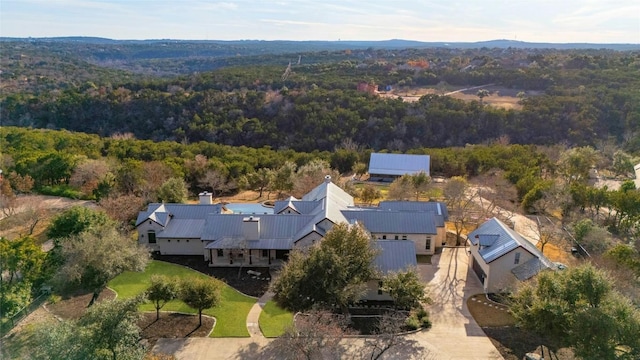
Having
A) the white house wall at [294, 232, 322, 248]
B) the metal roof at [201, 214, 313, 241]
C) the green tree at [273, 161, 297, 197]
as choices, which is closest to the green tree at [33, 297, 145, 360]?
the metal roof at [201, 214, 313, 241]

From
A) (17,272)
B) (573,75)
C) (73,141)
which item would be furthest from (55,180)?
(573,75)

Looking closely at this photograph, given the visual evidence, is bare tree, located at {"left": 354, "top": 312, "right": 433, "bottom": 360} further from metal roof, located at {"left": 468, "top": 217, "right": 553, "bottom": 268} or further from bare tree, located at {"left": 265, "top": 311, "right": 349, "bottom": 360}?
metal roof, located at {"left": 468, "top": 217, "right": 553, "bottom": 268}

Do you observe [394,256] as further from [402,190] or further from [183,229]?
[183,229]

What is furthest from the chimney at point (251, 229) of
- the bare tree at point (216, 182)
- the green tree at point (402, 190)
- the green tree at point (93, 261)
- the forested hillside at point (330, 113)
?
the forested hillside at point (330, 113)

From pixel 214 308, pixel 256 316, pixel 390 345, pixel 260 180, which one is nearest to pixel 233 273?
pixel 214 308

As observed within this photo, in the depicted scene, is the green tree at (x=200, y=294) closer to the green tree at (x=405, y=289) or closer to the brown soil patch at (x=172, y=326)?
the brown soil patch at (x=172, y=326)

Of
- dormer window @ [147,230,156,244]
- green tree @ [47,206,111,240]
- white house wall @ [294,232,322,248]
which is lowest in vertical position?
dormer window @ [147,230,156,244]

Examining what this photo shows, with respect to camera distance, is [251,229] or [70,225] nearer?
[70,225]
